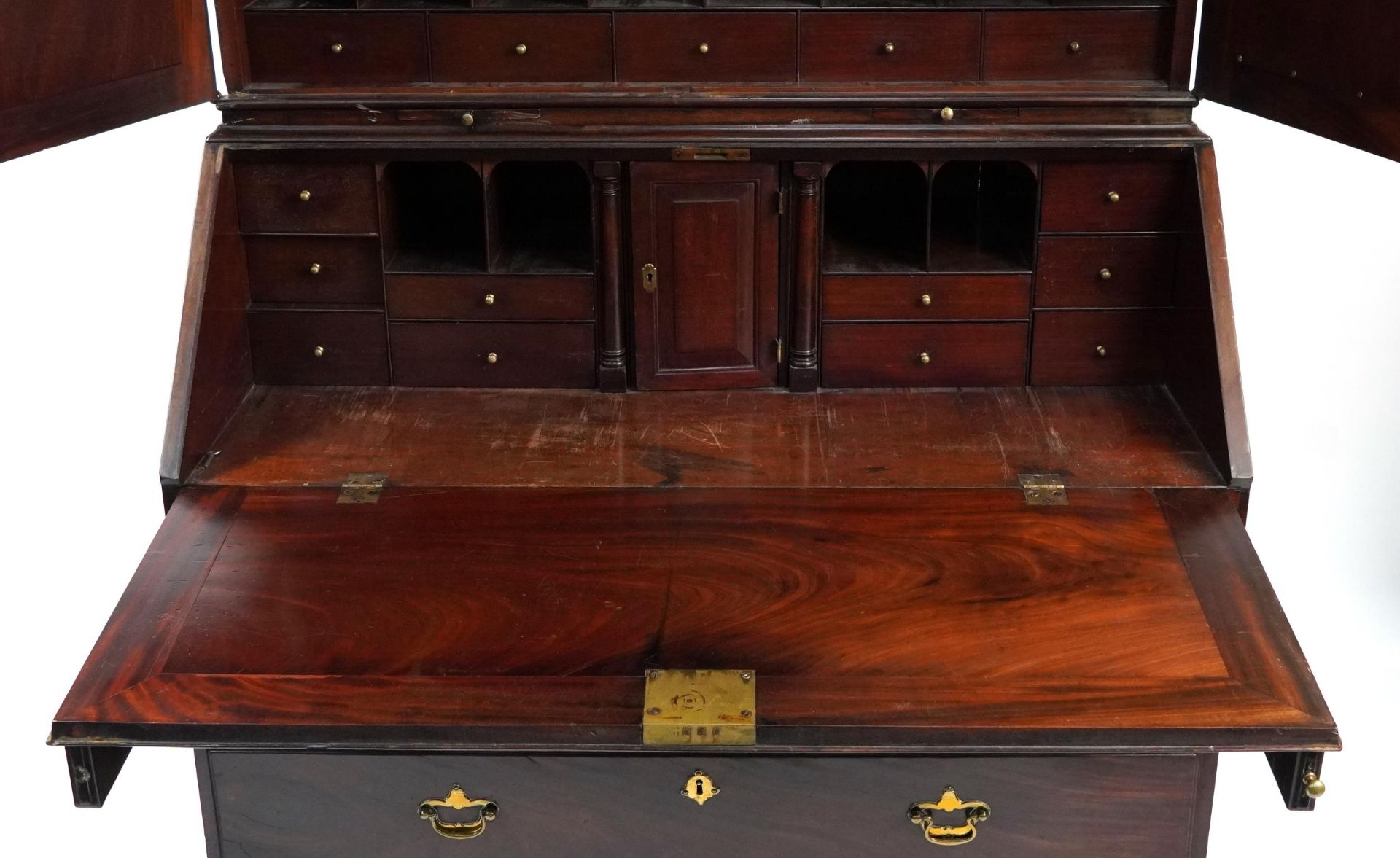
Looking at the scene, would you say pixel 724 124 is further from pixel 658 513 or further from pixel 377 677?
pixel 377 677

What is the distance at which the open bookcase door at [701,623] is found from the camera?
246cm

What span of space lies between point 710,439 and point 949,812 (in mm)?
903

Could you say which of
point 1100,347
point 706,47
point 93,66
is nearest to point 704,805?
point 1100,347

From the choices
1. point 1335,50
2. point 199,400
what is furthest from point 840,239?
point 199,400

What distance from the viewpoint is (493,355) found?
3.40 meters

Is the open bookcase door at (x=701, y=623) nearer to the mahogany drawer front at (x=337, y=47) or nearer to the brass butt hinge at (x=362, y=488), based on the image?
the brass butt hinge at (x=362, y=488)

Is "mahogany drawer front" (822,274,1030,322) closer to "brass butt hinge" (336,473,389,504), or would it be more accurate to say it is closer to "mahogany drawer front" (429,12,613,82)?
"mahogany drawer front" (429,12,613,82)

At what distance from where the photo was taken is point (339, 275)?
337 centimetres

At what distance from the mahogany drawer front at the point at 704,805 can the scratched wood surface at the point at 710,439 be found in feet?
2.02

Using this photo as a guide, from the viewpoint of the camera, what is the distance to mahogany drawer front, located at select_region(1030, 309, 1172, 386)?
3.37m

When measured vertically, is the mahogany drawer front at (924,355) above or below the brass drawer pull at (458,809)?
above

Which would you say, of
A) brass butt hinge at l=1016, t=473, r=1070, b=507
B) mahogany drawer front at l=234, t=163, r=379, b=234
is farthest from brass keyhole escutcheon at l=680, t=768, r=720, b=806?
mahogany drawer front at l=234, t=163, r=379, b=234

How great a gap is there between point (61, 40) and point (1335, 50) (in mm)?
2084

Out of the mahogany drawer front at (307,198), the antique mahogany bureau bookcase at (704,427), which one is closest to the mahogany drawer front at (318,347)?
the antique mahogany bureau bookcase at (704,427)
